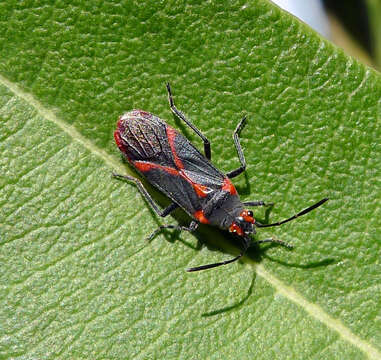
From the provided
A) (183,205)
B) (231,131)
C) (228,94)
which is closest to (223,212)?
(183,205)

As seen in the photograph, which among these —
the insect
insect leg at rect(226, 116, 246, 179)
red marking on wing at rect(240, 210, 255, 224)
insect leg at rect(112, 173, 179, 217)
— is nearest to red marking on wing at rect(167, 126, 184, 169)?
the insect

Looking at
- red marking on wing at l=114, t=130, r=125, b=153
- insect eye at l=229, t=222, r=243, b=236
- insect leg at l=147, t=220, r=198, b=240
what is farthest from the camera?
insect eye at l=229, t=222, r=243, b=236

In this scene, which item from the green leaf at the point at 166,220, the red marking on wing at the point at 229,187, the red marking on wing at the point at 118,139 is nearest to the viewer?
the green leaf at the point at 166,220

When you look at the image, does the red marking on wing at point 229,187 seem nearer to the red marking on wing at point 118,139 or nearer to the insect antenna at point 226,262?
the insect antenna at point 226,262

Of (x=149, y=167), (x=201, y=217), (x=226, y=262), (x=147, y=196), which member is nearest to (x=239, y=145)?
(x=201, y=217)

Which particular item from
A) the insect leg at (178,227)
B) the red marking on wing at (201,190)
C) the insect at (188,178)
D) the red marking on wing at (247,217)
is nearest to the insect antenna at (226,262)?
the insect at (188,178)

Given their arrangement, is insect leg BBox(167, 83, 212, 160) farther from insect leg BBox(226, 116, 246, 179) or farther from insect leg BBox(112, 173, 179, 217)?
insect leg BBox(112, 173, 179, 217)

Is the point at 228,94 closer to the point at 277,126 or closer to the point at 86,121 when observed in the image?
the point at 277,126
